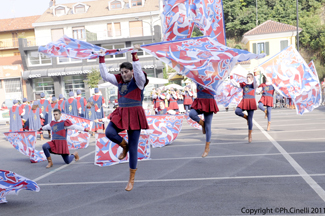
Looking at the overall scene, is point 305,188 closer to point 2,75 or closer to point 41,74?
point 41,74

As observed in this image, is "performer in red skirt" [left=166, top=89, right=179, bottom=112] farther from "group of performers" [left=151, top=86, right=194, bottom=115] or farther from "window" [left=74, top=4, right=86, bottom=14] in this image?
"window" [left=74, top=4, right=86, bottom=14]

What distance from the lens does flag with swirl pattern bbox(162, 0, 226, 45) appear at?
7.89 m

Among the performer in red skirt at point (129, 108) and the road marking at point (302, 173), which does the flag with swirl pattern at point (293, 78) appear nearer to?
the road marking at point (302, 173)

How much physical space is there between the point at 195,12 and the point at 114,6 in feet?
139

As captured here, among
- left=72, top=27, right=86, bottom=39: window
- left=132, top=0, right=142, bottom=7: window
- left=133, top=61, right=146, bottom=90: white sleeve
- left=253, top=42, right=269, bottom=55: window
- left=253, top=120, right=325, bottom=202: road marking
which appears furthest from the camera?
left=253, top=42, right=269, bottom=55: window

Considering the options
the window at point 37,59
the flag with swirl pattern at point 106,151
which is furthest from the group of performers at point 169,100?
the window at point 37,59

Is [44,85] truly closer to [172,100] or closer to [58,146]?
[172,100]

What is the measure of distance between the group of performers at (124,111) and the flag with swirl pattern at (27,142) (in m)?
0.70

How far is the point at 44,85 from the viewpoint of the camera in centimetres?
4434

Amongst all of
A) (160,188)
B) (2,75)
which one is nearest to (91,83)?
(2,75)

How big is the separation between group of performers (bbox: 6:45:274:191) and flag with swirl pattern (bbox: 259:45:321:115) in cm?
91

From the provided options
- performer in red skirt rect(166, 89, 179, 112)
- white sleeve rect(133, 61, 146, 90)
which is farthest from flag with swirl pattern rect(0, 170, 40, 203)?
performer in red skirt rect(166, 89, 179, 112)

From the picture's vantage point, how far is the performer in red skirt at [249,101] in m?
9.30

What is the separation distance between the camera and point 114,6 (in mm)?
48219
